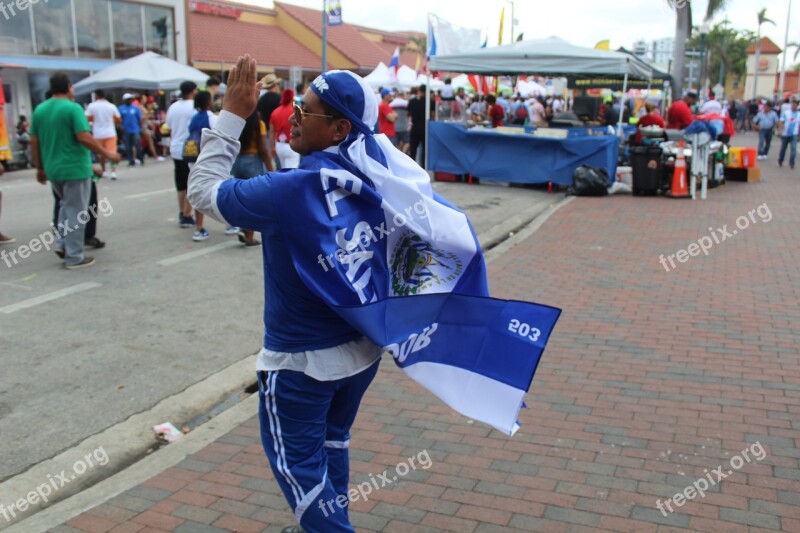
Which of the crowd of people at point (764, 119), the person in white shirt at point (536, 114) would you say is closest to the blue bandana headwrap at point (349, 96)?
the crowd of people at point (764, 119)

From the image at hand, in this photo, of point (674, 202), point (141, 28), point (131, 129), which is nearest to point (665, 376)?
point (674, 202)

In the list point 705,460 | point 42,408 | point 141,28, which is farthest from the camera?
point 141,28

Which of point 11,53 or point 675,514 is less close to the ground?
point 11,53

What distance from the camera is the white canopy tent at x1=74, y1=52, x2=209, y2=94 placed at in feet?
67.3

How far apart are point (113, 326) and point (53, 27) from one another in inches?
825

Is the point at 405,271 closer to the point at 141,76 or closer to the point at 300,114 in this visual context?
the point at 300,114

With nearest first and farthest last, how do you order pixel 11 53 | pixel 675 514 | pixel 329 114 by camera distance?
pixel 329 114
pixel 675 514
pixel 11 53

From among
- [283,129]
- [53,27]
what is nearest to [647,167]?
[283,129]

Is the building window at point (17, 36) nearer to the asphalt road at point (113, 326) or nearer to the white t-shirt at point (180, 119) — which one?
the asphalt road at point (113, 326)

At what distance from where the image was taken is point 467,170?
15.7 meters

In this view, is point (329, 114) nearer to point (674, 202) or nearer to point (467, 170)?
point (674, 202)

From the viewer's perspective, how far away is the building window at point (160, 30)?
27.4 m

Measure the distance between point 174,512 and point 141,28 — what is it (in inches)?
1053

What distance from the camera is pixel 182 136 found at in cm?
968
